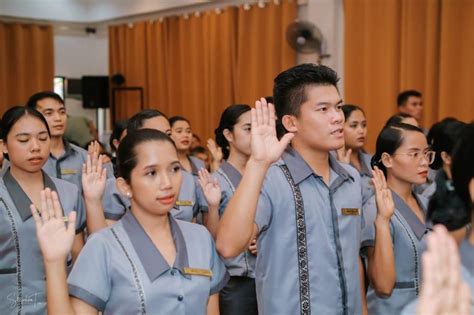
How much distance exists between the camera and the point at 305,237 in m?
2.15

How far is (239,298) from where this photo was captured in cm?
335

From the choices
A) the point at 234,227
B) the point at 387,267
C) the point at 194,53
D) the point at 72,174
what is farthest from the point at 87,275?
the point at 194,53

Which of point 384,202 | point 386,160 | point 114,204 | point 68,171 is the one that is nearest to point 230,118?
point 114,204

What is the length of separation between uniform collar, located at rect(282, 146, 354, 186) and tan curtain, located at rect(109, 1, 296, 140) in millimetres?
5597

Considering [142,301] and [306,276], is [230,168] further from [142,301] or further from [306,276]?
[142,301]

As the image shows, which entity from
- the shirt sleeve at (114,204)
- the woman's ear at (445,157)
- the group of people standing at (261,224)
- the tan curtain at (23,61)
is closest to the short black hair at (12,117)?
the group of people standing at (261,224)

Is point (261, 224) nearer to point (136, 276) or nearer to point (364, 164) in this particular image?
point (136, 276)

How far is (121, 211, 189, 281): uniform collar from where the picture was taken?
1.95m

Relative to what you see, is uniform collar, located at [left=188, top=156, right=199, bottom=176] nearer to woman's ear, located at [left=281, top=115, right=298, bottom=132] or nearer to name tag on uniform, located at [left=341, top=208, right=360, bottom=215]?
woman's ear, located at [left=281, top=115, right=298, bottom=132]

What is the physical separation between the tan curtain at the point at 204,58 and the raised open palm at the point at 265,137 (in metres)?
5.84

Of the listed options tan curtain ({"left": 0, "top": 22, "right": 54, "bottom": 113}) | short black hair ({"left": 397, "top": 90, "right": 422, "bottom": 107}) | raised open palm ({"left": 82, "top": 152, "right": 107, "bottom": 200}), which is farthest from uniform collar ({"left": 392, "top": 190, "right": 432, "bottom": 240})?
tan curtain ({"left": 0, "top": 22, "right": 54, "bottom": 113})

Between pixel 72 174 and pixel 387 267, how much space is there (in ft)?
7.30

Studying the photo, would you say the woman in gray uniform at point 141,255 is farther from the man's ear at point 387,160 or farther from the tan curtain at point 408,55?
the tan curtain at point 408,55

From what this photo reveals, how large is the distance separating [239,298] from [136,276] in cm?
151
